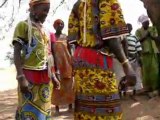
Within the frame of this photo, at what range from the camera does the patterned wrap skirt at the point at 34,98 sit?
13.8 ft

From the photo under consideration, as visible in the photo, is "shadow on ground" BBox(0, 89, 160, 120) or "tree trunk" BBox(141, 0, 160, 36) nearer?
"tree trunk" BBox(141, 0, 160, 36)

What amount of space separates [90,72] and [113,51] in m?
0.28

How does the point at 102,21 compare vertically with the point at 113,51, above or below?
above

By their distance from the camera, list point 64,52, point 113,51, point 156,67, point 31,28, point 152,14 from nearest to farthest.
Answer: point 113,51 → point 31,28 → point 152,14 → point 64,52 → point 156,67

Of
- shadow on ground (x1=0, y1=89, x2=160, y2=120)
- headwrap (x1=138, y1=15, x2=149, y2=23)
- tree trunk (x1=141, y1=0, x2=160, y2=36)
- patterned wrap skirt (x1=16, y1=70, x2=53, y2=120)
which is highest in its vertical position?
headwrap (x1=138, y1=15, x2=149, y2=23)

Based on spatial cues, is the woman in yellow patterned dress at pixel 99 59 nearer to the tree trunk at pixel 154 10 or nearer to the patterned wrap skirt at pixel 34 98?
the patterned wrap skirt at pixel 34 98

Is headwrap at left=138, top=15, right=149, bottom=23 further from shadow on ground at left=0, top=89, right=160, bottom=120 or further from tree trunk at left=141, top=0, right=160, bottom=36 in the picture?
tree trunk at left=141, top=0, right=160, bottom=36

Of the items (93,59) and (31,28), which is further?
(31,28)

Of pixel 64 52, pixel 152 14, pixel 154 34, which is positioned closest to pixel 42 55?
pixel 152 14

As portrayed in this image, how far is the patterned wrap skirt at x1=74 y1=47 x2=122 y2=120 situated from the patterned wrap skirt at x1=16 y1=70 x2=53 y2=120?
749mm

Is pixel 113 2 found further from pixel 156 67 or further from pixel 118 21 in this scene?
pixel 156 67

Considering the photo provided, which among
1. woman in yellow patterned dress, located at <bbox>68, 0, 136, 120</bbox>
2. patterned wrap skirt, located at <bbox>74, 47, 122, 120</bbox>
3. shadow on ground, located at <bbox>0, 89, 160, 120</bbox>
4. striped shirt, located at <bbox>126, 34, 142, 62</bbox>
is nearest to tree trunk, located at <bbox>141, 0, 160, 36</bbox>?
shadow on ground, located at <bbox>0, 89, 160, 120</bbox>

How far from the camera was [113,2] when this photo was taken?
348 cm

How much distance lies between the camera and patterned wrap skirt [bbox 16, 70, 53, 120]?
4.20m
